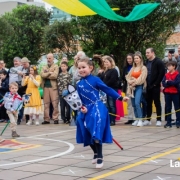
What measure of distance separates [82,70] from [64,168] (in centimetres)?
156

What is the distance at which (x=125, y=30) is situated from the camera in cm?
2339

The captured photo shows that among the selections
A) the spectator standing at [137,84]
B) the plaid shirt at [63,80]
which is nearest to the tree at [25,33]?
the plaid shirt at [63,80]

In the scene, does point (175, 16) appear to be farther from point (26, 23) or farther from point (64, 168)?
point (26, 23)

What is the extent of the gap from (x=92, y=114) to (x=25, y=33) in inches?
1648

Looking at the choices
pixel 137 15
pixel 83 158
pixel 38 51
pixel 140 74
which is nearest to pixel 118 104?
pixel 140 74

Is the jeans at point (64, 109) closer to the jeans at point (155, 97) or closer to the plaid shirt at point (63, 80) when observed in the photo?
the plaid shirt at point (63, 80)

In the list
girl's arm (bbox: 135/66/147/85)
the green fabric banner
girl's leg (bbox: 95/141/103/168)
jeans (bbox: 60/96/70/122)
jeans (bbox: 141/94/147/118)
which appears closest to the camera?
girl's leg (bbox: 95/141/103/168)

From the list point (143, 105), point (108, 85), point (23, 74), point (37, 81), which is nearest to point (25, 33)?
point (23, 74)

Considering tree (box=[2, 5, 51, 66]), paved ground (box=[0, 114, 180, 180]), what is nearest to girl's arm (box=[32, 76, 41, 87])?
paved ground (box=[0, 114, 180, 180])

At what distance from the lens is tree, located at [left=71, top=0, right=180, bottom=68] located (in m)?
22.7

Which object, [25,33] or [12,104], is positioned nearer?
[12,104]

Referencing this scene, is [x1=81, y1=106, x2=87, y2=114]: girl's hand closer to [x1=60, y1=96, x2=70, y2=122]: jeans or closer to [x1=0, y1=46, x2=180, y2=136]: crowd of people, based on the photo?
[x1=0, y1=46, x2=180, y2=136]: crowd of people

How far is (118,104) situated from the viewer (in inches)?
529

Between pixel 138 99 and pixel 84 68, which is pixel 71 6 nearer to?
pixel 138 99
